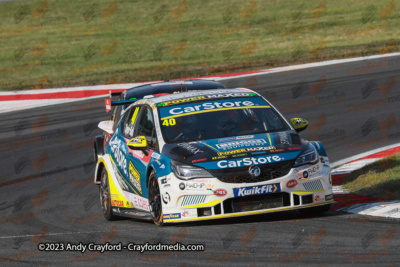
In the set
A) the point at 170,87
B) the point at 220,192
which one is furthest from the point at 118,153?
the point at 170,87

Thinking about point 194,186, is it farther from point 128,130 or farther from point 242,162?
point 128,130

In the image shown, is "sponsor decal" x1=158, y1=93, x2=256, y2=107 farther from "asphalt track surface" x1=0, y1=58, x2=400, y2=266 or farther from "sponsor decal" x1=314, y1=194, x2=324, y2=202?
"sponsor decal" x1=314, y1=194, x2=324, y2=202

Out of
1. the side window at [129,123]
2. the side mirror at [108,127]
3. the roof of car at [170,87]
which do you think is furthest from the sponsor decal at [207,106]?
the roof of car at [170,87]

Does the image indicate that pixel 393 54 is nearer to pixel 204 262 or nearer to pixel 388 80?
pixel 388 80

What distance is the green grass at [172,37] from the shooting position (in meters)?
24.9

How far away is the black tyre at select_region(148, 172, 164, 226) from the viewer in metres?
7.32

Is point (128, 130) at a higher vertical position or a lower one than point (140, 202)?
higher

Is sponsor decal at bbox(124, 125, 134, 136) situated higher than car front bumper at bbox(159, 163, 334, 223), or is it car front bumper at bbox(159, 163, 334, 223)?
sponsor decal at bbox(124, 125, 134, 136)

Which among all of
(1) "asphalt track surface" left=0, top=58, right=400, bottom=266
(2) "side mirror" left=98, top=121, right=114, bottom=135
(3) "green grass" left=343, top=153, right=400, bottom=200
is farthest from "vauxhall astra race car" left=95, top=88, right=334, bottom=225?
(3) "green grass" left=343, top=153, right=400, bottom=200

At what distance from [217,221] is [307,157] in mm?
1106

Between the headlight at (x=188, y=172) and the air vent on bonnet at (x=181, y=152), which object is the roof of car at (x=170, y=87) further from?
the headlight at (x=188, y=172)

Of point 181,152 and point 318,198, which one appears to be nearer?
point 318,198

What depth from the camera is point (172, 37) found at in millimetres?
32000

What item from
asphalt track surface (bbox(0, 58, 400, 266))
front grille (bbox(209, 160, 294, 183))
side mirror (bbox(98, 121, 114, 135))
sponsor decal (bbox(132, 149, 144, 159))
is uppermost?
front grille (bbox(209, 160, 294, 183))
